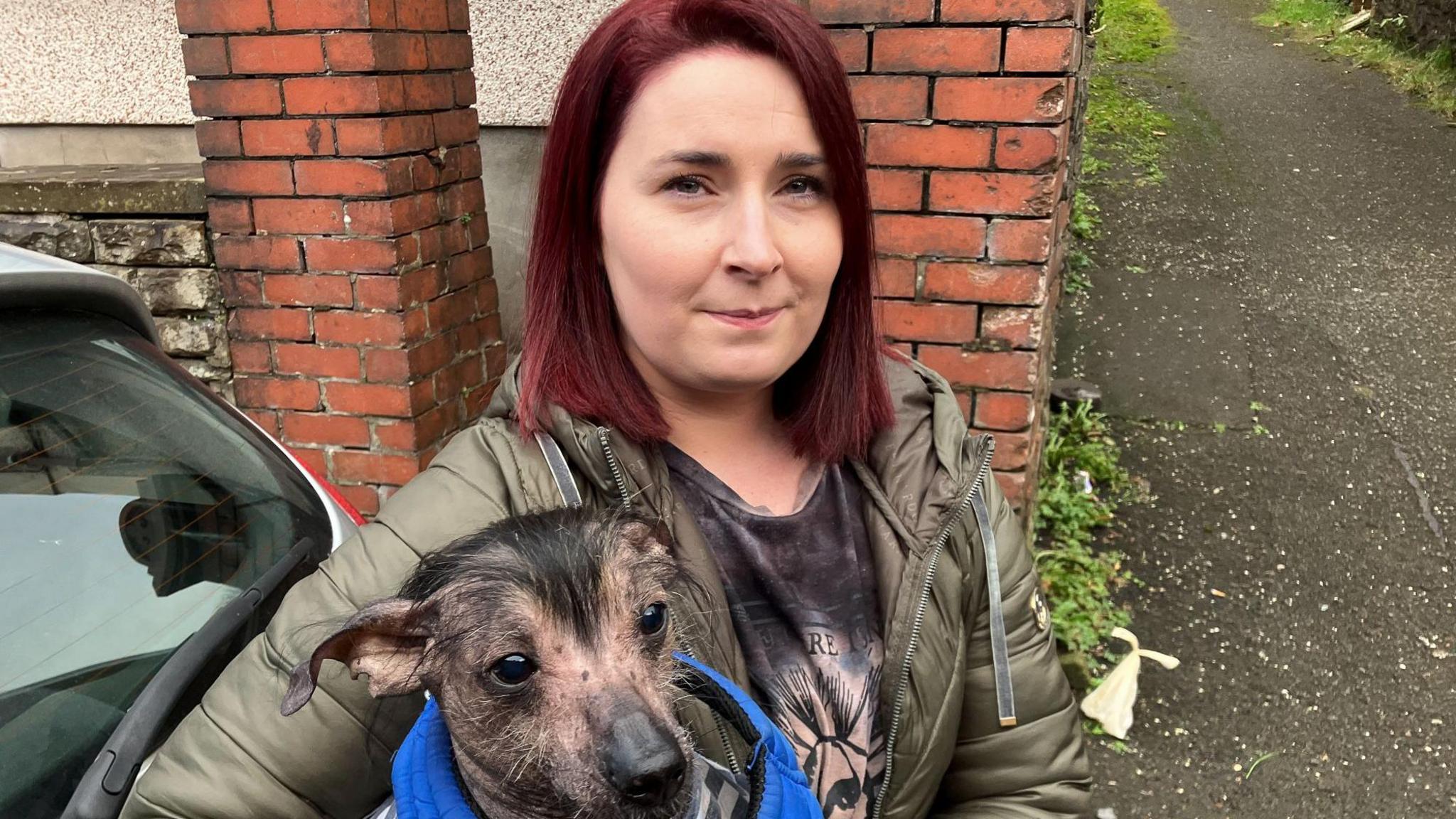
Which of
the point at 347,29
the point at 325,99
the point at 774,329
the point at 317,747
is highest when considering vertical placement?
the point at 347,29

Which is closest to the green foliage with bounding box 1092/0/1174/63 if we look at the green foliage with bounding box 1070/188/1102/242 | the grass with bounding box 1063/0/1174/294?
the grass with bounding box 1063/0/1174/294

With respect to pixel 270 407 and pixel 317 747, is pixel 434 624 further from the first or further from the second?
pixel 270 407

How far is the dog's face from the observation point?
1126mm

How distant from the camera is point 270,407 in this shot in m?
3.44

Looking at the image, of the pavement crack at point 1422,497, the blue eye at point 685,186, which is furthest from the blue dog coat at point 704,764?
the pavement crack at point 1422,497

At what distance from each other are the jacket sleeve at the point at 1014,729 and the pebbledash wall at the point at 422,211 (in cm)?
134

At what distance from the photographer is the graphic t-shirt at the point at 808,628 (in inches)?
60.8

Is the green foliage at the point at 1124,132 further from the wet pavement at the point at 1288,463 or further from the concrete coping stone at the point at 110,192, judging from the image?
the concrete coping stone at the point at 110,192

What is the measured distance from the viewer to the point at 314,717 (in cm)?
128

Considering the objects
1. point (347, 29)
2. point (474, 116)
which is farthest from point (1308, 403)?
point (347, 29)

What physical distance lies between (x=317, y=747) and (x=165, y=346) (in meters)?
2.79

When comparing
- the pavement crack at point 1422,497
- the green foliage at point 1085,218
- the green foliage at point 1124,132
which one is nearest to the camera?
the pavement crack at point 1422,497

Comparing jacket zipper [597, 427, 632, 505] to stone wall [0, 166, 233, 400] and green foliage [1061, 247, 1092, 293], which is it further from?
green foliage [1061, 247, 1092, 293]

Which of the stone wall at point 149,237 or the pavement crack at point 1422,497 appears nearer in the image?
the stone wall at point 149,237
